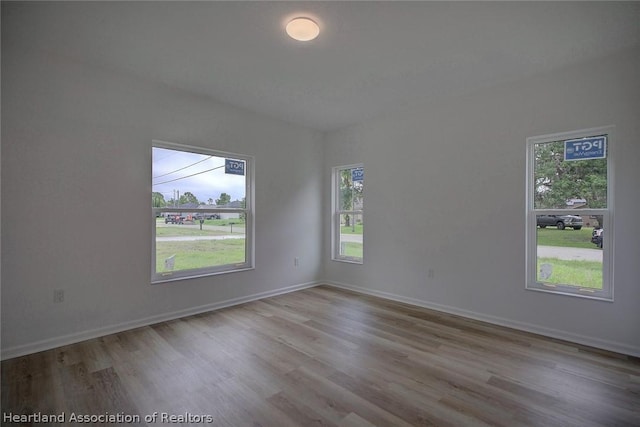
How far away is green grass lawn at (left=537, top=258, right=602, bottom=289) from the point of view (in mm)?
2934

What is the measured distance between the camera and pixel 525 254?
326 cm

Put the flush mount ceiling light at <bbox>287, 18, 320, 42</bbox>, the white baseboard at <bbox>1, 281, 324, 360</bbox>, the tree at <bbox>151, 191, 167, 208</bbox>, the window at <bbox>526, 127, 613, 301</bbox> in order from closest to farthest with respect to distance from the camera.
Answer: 1. the flush mount ceiling light at <bbox>287, 18, 320, 42</bbox>
2. the white baseboard at <bbox>1, 281, 324, 360</bbox>
3. the window at <bbox>526, 127, 613, 301</bbox>
4. the tree at <bbox>151, 191, 167, 208</bbox>

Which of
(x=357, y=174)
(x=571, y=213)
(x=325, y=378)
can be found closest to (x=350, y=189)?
(x=357, y=174)

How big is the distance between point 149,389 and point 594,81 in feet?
15.0

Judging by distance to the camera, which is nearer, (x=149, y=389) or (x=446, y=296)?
(x=149, y=389)

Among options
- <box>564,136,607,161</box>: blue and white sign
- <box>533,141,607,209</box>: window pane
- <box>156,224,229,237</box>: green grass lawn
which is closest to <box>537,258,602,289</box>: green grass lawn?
<box>533,141,607,209</box>: window pane

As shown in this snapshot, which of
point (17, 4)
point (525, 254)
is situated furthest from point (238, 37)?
point (525, 254)

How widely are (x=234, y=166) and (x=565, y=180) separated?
3885mm

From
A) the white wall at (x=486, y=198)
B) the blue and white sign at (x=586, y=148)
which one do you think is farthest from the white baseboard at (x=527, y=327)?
the blue and white sign at (x=586, y=148)

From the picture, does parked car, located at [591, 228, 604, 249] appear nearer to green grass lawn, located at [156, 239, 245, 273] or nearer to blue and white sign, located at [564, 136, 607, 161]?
blue and white sign, located at [564, 136, 607, 161]

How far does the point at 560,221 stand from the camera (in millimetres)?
3133

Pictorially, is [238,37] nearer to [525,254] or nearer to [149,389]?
[149,389]

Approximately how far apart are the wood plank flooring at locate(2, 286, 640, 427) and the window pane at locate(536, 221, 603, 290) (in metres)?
0.62

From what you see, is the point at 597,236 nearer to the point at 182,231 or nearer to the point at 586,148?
the point at 586,148
